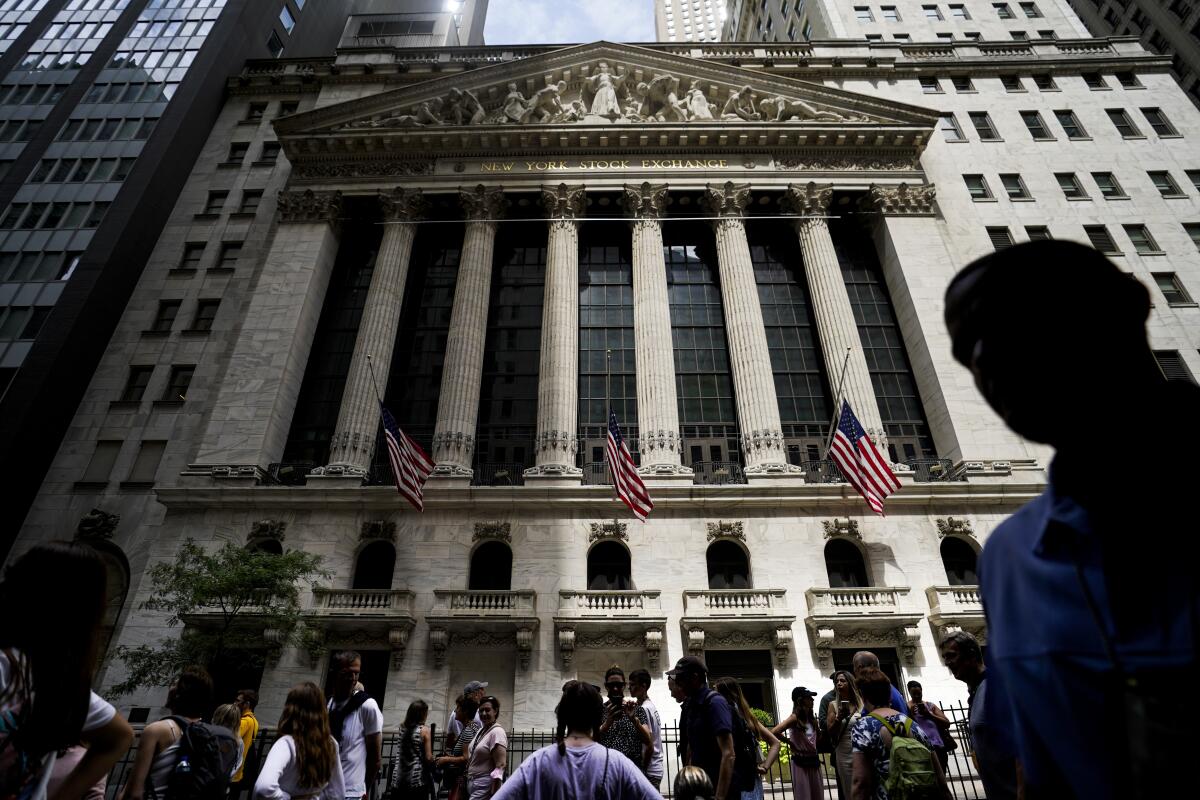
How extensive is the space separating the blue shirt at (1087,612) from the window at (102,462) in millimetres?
32844

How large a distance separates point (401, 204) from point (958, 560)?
30.0m

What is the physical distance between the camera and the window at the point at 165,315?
1176 inches

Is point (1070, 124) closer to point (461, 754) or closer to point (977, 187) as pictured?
point (977, 187)

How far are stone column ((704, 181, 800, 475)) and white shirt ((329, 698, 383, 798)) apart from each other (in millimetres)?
18562

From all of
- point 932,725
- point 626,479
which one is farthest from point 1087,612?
point 626,479

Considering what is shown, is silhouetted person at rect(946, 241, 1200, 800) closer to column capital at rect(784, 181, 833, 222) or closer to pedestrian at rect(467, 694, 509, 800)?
pedestrian at rect(467, 694, 509, 800)

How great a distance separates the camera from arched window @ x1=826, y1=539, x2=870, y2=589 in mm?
22062

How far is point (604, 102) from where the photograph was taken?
33.0 metres

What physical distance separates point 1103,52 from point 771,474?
39.5 m

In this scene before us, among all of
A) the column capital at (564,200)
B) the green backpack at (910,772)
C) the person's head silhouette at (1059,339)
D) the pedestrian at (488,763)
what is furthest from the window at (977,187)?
the person's head silhouette at (1059,339)

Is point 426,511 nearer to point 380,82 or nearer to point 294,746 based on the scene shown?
point 294,746

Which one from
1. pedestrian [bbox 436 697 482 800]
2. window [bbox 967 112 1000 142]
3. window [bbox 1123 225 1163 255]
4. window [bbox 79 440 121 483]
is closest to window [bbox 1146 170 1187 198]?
window [bbox 1123 225 1163 255]

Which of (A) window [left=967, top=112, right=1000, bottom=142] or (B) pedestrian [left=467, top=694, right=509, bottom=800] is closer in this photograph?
(B) pedestrian [left=467, top=694, right=509, bottom=800]

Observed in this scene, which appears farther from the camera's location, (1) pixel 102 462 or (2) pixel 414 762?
(1) pixel 102 462
